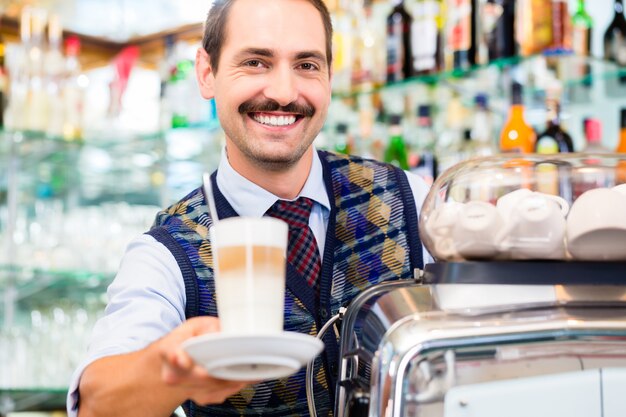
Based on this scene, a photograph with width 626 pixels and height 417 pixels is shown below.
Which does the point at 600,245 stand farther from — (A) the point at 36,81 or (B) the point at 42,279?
(A) the point at 36,81

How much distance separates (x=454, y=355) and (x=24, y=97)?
2.78 meters

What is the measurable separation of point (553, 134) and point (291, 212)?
1260mm

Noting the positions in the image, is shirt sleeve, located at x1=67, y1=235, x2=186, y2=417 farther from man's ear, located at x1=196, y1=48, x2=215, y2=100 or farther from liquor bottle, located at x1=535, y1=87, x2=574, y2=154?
liquor bottle, located at x1=535, y1=87, x2=574, y2=154

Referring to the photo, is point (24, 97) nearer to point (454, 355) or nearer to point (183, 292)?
point (183, 292)

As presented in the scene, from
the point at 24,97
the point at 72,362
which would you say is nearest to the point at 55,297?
the point at 72,362

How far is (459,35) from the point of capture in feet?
8.89

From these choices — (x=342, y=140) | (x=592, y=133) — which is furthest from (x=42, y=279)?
(x=592, y=133)

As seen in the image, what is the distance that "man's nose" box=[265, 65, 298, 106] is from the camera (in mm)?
1573

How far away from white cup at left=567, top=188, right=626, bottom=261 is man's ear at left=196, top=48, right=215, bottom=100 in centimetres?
90

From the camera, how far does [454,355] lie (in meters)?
1.01

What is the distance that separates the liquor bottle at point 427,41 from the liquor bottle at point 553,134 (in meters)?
0.35

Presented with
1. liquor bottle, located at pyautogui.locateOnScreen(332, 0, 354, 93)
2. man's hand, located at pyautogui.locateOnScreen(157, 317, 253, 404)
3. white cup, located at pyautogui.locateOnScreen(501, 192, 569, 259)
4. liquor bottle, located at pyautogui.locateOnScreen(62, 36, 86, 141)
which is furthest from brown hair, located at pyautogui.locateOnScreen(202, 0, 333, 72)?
liquor bottle, located at pyautogui.locateOnScreen(62, 36, 86, 141)

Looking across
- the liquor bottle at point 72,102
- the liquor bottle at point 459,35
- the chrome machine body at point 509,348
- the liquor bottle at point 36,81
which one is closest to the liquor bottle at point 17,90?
the liquor bottle at point 36,81

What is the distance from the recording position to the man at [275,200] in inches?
58.2
